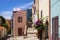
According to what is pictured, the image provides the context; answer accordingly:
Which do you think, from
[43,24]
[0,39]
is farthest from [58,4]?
[0,39]

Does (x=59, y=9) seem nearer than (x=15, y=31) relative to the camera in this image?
Yes

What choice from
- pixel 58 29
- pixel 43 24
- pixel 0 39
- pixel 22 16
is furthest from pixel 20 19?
pixel 58 29

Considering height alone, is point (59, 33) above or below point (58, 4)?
below

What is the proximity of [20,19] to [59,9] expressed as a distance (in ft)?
102

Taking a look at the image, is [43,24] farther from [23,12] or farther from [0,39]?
[23,12]

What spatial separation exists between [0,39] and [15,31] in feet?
47.9

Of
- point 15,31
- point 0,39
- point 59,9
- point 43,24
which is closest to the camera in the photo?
point 59,9

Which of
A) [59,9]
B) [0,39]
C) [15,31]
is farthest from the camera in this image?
[15,31]

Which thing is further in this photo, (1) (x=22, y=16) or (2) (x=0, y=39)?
(1) (x=22, y=16)

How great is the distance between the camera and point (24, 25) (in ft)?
127

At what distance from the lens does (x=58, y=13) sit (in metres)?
9.75

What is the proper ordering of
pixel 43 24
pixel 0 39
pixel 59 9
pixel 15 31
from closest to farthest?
pixel 59 9 → pixel 43 24 → pixel 0 39 → pixel 15 31

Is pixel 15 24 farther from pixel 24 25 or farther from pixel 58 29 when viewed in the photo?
pixel 58 29

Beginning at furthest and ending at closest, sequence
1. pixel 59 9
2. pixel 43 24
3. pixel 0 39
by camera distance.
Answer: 1. pixel 0 39
2. pixel 43 24
3. pixel 59 9
